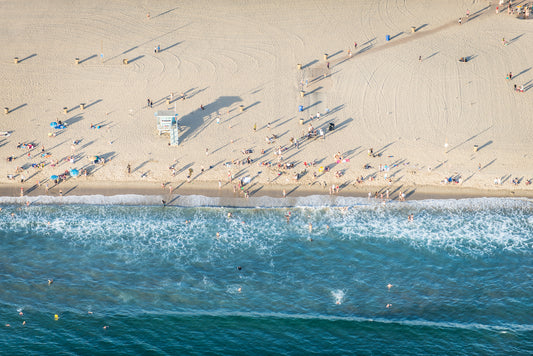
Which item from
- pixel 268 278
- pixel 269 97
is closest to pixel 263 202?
pixel 268 278

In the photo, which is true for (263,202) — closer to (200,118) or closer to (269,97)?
(200,118)

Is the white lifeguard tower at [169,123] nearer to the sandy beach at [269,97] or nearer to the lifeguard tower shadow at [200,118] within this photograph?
the sandy beach at [269,97]

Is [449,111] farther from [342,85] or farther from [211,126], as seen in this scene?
[211,126]

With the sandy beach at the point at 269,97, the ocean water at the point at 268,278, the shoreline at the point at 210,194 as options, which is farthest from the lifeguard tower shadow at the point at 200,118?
the ocean water at the point at 268,278

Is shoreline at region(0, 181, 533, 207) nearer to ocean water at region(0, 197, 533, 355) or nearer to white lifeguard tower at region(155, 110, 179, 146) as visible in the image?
ocean water at region(0, 197, 533, 355)

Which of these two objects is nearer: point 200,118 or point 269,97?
point 200,118

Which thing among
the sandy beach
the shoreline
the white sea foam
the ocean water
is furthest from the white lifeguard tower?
the ocean water
